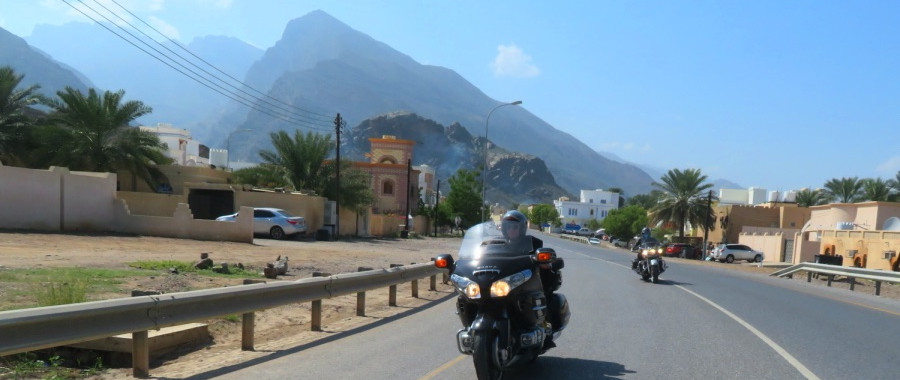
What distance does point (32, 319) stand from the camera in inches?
228

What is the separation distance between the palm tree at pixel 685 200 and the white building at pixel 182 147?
42819 millimetres

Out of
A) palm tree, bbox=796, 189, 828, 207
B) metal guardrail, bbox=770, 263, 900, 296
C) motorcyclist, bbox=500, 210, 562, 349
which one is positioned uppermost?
palm tree, bbox=796, 189, 828, 207

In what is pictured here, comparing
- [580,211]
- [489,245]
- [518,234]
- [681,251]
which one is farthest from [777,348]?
[580,211]

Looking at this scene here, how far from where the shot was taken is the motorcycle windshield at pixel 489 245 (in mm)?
6734

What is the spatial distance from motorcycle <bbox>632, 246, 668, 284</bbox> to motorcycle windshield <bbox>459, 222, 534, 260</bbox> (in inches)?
546

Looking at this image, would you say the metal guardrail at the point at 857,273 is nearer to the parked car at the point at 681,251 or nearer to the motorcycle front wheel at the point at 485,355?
the motorcycle front wheel at the point at 485,355

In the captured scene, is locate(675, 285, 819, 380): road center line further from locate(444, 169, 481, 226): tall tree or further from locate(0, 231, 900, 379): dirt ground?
locate(444, 169, 481, 226): tall tree

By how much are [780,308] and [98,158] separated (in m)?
31.3

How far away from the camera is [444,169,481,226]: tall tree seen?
8956cm

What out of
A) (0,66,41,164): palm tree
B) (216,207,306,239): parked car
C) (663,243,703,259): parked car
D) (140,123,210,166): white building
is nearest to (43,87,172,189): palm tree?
(0,66,41,164): palm tree

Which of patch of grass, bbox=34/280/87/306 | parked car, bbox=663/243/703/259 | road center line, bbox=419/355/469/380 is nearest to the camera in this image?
road center line, bbox=419/355/469/380

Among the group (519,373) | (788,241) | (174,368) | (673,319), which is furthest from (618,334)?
(788,241)

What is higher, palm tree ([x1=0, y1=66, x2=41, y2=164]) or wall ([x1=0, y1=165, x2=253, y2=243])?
palm tree ([x1=0, y1=66, x2=41, y2=164])

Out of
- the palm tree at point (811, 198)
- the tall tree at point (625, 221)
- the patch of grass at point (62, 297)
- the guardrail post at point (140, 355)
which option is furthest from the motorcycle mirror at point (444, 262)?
the tall tree at point (625, 221)
